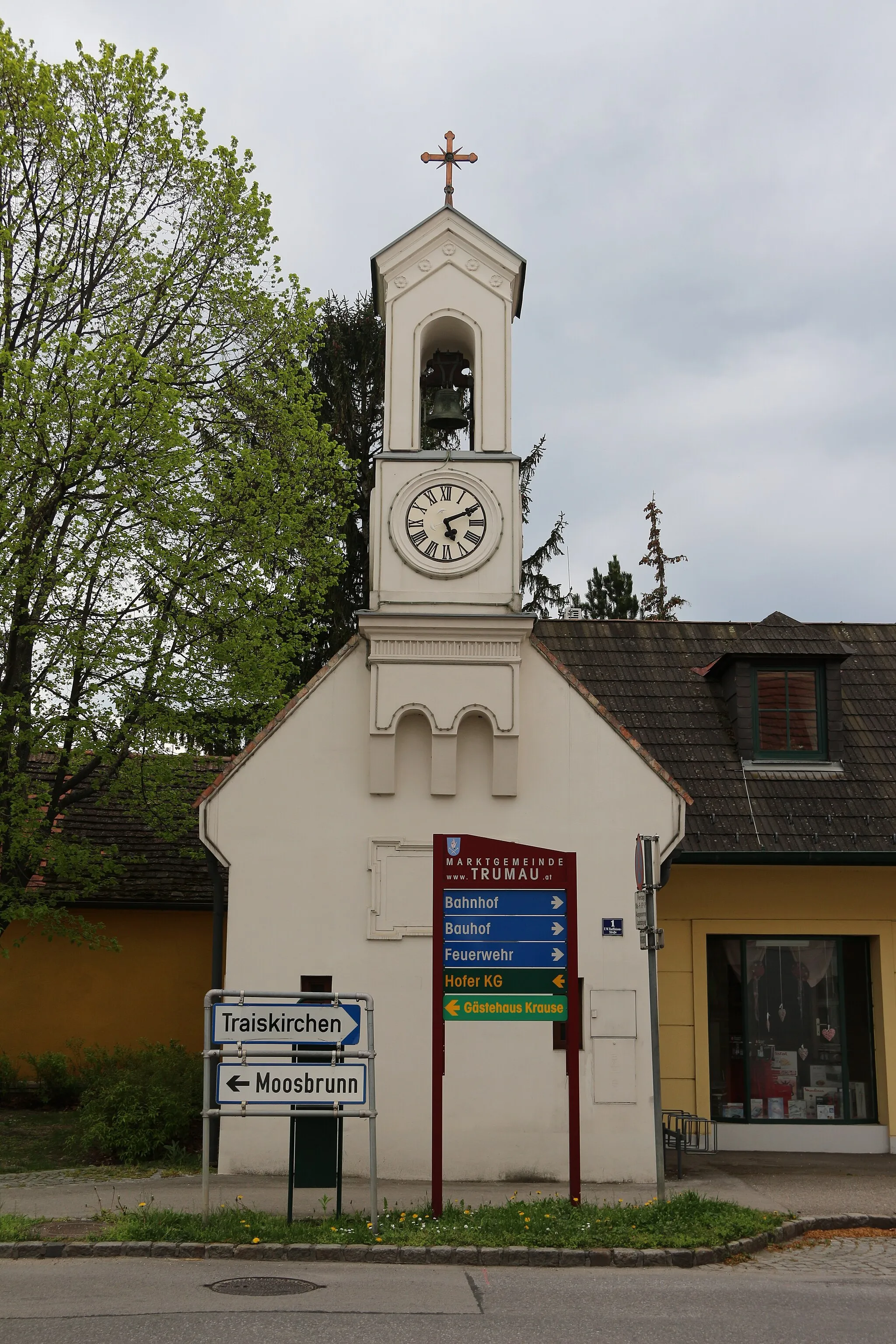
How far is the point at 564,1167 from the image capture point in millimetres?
12297

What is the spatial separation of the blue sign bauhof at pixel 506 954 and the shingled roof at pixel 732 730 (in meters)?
4.14

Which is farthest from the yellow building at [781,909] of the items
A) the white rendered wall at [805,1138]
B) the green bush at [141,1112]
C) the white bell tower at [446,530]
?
the green bush at [141,1112]

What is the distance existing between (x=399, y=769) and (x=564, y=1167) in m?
4.39

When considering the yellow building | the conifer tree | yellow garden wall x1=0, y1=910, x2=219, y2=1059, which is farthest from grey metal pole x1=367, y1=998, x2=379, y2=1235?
the conifer tree

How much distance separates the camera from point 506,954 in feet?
34.6

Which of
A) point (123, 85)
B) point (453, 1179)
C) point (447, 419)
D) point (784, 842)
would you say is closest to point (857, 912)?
point (784, 842)

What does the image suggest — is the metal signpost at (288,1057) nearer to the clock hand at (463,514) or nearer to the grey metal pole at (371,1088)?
the grey metal pole at (371,1088)

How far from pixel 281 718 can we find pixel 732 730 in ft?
21.4

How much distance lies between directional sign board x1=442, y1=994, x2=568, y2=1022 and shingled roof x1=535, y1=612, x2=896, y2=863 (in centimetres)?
428

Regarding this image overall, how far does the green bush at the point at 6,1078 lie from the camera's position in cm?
1748

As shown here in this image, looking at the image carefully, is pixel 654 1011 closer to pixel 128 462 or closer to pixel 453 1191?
pixel 453 1191

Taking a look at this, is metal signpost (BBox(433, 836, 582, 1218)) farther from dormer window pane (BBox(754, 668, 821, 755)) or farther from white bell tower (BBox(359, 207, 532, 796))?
dormer window pane (BBox(754, 668, 821, 755))

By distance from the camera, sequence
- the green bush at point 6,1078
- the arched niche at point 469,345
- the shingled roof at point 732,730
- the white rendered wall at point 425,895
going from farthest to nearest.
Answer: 1. the green bush at point 6,1078
2. the shingled roof at point 732,730
3. the arched niche at point 469,345
4. the white rendered wall at point 425,895

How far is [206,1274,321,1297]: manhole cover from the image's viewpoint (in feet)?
25.9
